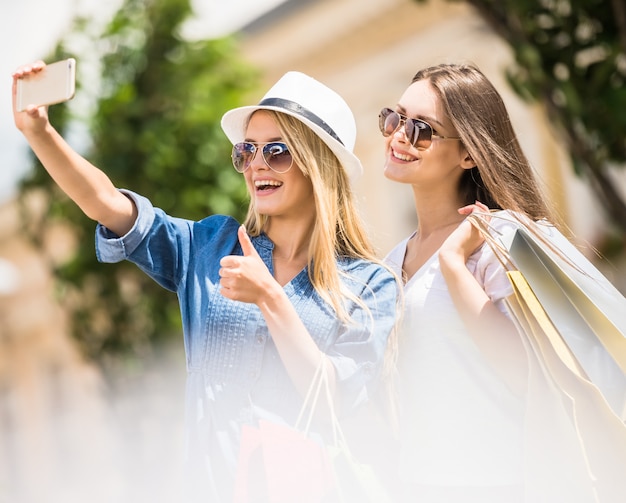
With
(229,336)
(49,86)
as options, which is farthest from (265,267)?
(49,86)

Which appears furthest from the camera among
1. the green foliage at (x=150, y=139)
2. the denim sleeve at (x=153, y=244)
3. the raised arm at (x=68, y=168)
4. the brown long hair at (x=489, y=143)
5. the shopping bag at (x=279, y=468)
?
the green foliage at (x=150, y=139)

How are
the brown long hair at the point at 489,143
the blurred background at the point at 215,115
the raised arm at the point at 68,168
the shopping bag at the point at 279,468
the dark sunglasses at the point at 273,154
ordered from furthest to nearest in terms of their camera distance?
the blurred background at the point at 215,115, the brown long hair at the point at 489,143, the dark sunglasses at the point at 273,154, the raised arm at the point at 68,168, the shopping bag at the point at 279,468

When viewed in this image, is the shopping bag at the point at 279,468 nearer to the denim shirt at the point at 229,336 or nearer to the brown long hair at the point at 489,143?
the denim shirt at the point at 229,336

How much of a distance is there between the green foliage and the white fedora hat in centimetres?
538

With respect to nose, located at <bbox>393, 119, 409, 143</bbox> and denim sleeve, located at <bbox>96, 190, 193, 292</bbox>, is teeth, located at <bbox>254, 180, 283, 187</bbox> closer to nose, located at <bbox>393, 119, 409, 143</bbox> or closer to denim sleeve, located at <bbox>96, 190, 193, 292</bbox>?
denim sleeve, located at <bbox>96, 190, 193, 292</bbox>

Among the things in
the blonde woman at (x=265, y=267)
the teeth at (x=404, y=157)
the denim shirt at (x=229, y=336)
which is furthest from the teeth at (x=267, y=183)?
the teeth at (x=404, y=157)

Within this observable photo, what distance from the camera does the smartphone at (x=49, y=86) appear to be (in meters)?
2.26

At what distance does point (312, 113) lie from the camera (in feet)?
8.51

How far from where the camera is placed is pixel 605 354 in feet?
7.87

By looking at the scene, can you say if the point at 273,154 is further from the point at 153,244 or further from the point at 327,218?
the point at 153,244

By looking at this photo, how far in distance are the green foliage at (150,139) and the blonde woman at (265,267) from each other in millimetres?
5442

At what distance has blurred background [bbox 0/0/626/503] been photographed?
217 inches

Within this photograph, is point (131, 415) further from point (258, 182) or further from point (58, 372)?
point (58, 372)

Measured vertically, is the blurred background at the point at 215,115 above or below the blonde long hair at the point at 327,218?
above
